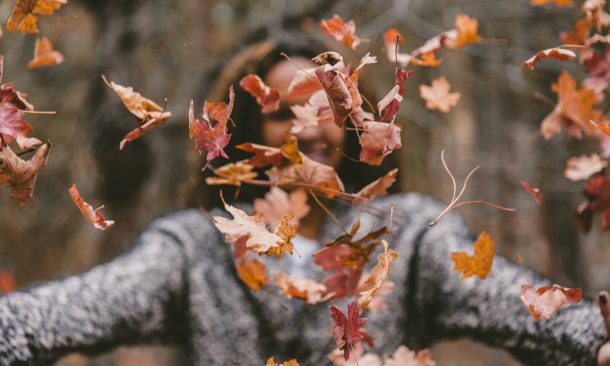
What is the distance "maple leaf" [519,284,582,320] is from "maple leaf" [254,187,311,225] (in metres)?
0.35

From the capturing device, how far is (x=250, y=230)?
655mm

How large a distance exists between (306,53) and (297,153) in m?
0.72

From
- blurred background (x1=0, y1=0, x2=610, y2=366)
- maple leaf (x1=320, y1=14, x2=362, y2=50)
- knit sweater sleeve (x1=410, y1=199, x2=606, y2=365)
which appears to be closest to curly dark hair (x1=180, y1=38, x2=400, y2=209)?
blurred background (x1=0, y1=0, x2=610, y2=366)

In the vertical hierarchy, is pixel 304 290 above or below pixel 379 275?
below

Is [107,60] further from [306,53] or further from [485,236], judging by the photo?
[485,236]

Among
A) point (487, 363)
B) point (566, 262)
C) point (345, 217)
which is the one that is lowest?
point (487, 363)

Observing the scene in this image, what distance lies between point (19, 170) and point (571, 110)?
0.75 m

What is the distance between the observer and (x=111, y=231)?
260 centimetres

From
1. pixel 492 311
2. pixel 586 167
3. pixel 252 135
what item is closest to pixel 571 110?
pixel 586 167

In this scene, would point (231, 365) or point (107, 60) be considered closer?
point (231, 365)

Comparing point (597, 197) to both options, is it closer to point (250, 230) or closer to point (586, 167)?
point (586, 167)

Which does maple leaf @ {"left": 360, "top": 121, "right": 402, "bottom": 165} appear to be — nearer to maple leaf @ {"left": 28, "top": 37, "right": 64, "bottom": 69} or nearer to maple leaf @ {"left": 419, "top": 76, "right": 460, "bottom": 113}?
maple leaf @ {"left": 419, "top": 76, "right": 460, "bottom": 113}

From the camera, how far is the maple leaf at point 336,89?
60cm

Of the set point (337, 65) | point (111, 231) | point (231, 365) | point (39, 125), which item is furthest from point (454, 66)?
point (337, 65)
